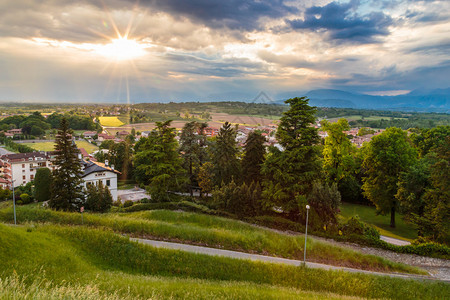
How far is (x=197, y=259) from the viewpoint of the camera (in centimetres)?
1441

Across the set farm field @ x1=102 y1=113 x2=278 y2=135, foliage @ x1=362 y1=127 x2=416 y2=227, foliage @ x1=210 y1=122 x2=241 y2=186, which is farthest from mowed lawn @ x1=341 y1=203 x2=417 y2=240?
farm field @ x1=102 y1=113 x2=278 y2=135

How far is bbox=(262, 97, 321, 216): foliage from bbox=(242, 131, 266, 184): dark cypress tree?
681 cm

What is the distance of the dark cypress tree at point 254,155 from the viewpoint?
104 ft

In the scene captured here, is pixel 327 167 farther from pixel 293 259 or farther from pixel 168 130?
pixel 168 130

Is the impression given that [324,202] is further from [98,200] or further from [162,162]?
[98,200]

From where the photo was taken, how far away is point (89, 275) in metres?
10.8

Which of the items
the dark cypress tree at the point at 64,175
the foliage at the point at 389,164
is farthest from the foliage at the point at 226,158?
the dark cypress tree at the point at 64,175

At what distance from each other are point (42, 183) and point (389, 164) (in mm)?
46598

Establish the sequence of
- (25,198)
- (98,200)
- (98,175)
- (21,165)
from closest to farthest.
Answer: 1. (98,200)
2. (98,175)
3. (25,198)
4. (21,165)

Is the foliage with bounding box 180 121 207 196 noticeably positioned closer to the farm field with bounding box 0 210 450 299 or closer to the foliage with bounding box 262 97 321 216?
the foliage with bounding box 262 97 321 216

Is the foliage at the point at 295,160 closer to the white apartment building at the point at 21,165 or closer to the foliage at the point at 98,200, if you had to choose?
the foliage at the point at 98,200

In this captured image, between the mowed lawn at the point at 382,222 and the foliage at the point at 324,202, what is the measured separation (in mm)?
6985

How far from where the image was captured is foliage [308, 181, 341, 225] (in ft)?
71.6

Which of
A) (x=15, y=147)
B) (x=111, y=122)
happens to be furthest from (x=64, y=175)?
(x=111, y=122)
